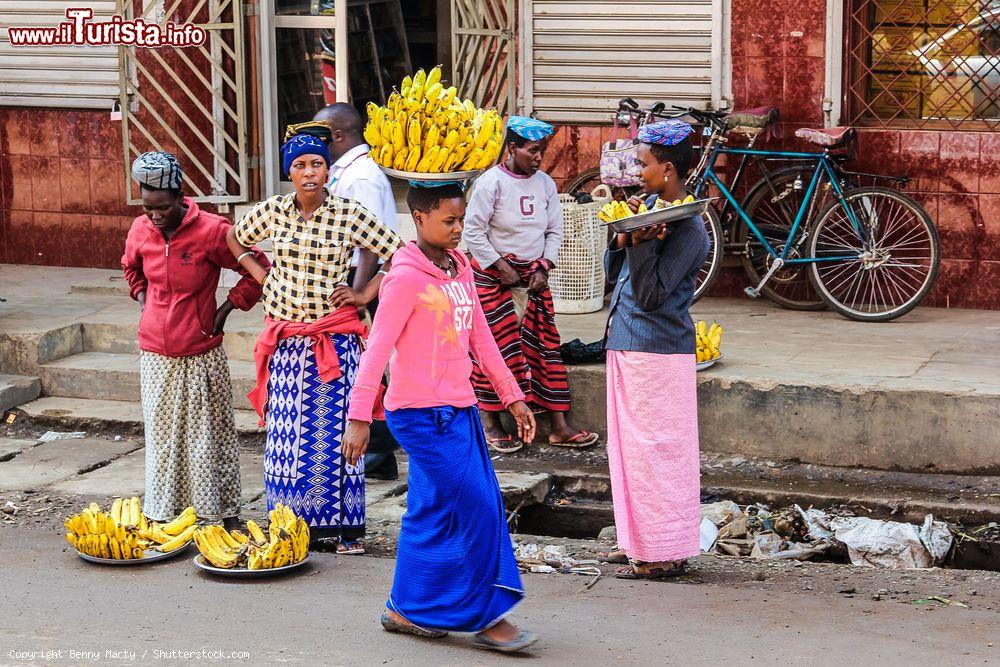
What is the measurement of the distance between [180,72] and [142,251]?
182 inches

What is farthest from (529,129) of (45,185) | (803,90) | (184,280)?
(45,185)

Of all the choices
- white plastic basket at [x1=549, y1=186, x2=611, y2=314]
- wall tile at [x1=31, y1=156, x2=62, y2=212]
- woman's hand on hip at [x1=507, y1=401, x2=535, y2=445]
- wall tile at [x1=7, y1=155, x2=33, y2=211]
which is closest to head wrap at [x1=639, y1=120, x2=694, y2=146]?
woman's hand on hip at [x1=507, y1=401, x2=535, y2=445]

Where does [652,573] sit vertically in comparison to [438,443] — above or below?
below

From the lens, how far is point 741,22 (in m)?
9.35

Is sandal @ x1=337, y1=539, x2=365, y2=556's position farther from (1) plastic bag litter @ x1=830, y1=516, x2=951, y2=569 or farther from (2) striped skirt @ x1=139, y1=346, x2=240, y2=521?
(1) plastic bag litter @ x1=830, y1=516, x2=951, y2=569

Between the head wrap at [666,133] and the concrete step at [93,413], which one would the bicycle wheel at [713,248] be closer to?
the concrete step at [93,413]

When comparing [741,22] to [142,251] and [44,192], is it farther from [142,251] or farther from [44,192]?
[44,192]

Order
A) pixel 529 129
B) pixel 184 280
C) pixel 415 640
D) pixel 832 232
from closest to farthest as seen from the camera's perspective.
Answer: pixel 415 640, pixel 184 280, pixel 529 129, pixel 832 232

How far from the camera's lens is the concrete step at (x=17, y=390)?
28.1 feet

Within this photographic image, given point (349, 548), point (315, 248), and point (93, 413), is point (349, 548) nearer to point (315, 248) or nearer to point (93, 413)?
point (315, 248)

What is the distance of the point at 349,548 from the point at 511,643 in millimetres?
1511

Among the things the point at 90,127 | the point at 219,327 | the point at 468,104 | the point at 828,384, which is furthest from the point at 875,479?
the point at 90,127

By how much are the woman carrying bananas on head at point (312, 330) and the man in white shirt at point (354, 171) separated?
701 millimetres

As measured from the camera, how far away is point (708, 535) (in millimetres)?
6398
